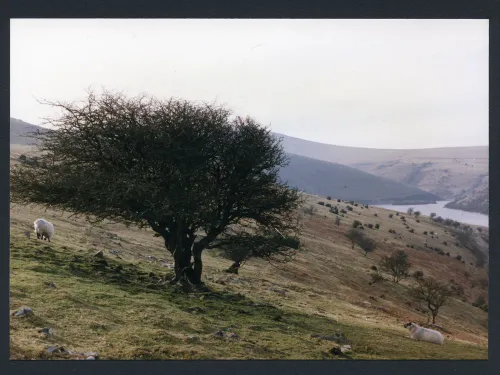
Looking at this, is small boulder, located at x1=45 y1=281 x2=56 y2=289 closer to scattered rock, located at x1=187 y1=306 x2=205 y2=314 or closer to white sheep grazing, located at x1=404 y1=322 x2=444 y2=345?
scattered rock, located at x1=187 y1=306 x2=205 y2=314

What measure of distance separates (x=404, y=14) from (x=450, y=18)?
905 millimetres

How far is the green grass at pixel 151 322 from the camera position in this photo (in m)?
10.5

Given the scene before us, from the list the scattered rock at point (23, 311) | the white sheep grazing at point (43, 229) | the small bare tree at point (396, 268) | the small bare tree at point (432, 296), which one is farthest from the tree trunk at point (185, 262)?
the small bare tree at point (396, 268)

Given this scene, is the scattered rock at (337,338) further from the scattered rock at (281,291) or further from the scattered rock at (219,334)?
the scattered rock at (281,291)

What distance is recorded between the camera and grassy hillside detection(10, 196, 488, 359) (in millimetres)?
10742

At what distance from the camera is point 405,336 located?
14.8 meters

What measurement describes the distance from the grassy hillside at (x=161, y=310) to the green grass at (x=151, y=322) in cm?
3

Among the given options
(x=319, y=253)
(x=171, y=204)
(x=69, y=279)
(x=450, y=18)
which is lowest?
(x=319, y=253)

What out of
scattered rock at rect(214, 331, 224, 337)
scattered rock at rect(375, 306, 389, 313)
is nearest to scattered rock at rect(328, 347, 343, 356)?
scattered rock at rect(214, 331, 224, 337)

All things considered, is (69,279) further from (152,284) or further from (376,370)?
(376,370)

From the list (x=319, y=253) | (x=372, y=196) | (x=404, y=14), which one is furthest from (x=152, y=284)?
(x=372, y=196)

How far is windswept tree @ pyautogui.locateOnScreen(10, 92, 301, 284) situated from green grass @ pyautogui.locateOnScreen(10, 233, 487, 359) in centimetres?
190

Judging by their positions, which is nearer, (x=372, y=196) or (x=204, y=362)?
(x=204, y=362)

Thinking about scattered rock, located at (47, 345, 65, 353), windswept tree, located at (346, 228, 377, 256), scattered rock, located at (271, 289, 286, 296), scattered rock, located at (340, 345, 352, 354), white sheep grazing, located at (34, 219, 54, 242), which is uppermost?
white sheep grazing, located at (34, 219, 54, 242)
